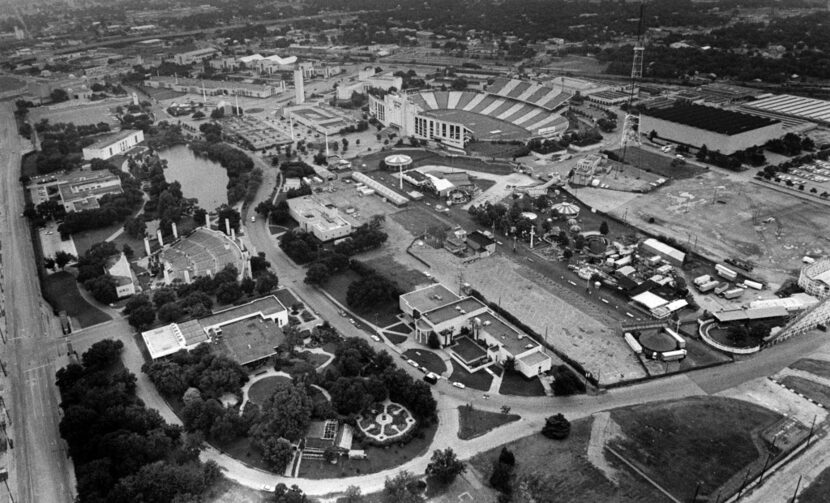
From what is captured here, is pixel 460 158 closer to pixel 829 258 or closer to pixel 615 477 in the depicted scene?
pixel 829 258

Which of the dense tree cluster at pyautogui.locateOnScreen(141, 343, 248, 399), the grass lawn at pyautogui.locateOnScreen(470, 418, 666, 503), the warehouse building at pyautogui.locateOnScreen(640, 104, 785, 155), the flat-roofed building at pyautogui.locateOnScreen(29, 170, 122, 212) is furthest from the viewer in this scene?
the warehouse building at pyautogui.locateOnScreen(640, 104, 785, 155)

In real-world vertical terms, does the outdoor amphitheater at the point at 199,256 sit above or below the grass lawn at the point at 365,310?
above

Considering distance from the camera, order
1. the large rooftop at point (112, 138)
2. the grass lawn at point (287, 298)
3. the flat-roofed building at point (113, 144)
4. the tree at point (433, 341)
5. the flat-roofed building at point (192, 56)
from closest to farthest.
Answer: the tree at point (433, 341), the grass lawn at point (287, 298), the flat-roofed building at point (113, 144), the large rooftop at point (112, 138), the flat-roofed building at point (192, 56)

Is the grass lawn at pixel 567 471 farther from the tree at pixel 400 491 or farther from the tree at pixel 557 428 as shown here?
the tree at pixel 400 491

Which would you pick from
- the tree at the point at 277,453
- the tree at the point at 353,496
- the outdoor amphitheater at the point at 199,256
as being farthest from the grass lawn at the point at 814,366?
the outdoor amphitheater at the point at 199,256

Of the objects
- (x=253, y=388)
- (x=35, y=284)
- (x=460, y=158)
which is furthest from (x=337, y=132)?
(x=253, y=388)

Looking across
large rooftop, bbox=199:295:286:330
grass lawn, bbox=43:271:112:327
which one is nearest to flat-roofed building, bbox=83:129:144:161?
grass lawn, bbox=43:271:112:327

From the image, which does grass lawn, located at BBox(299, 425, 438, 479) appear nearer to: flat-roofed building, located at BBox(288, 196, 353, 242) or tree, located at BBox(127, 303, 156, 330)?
tree, located at BBox(127, 303, 156, 330)
